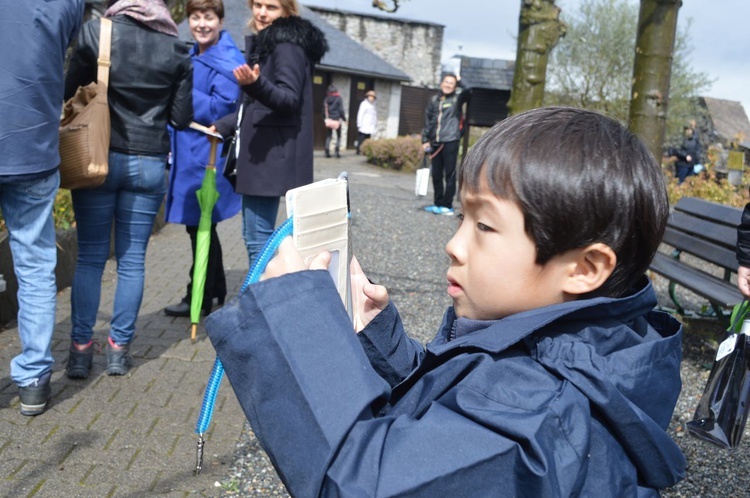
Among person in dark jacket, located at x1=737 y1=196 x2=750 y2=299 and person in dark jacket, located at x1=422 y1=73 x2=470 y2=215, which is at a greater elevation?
person in dark jacket, located at x1=422 y1=73 x2=470 y2=215

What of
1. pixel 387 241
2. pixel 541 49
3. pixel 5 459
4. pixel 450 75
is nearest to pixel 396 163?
pixel 450 75

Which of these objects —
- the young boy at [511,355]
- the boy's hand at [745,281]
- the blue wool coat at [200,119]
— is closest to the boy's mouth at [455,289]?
the young boy at [511,355]

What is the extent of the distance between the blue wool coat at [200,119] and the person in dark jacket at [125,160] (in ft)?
2.26

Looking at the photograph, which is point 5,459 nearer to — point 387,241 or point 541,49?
point 541,49

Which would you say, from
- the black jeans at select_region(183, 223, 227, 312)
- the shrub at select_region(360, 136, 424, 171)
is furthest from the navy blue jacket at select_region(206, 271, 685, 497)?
the shrub at select_region(360, 136, 424, 171)

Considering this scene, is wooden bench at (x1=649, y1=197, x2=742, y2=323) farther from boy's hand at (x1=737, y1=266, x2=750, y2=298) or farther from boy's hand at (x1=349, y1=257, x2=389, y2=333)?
boy's hand at (x1=349, y1=257, x2=389, y2=333)

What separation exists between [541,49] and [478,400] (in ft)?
21.7

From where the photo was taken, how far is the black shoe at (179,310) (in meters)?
5.34

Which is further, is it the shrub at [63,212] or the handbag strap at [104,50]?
the shrub at [63,212]

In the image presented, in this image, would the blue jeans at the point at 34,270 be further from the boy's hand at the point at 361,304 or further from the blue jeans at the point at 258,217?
the boy's hand at the point at 361,304

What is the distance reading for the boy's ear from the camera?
1.29 metres

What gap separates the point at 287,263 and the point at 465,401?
351 millimetres

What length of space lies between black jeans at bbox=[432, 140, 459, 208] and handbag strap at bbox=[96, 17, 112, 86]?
8075mm

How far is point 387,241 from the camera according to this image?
30.9 feet
